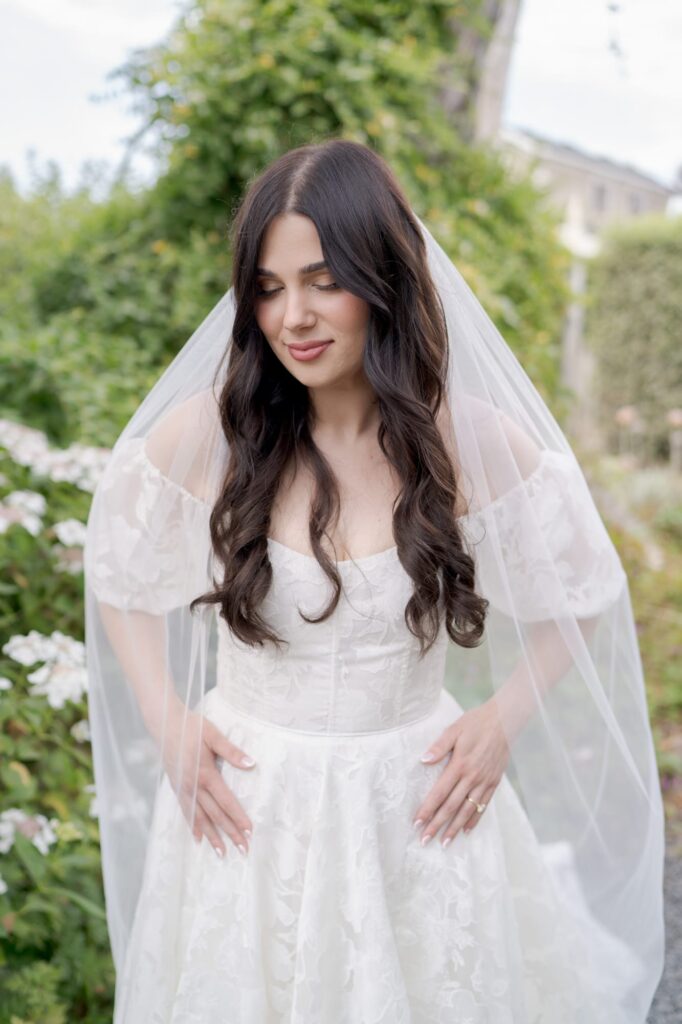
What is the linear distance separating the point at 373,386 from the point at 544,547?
0.49 metres

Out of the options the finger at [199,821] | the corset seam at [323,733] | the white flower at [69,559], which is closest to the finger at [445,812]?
the corset seam at [323,733]

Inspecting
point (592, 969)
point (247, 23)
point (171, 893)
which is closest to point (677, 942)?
point (592, 969)

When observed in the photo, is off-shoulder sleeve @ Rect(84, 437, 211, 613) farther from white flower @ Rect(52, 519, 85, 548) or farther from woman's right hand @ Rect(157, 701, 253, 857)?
white flower @ Rect(52, 519, 85, 548)

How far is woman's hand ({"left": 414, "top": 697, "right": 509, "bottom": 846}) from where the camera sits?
1.76 m

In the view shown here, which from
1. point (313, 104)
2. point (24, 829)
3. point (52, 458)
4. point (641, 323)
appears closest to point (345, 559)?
point (24, 829)

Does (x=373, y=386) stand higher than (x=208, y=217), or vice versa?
(x=373, y=386)

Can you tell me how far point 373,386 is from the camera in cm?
171

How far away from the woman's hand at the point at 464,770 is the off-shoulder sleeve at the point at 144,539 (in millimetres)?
575

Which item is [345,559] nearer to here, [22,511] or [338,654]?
[338,654]

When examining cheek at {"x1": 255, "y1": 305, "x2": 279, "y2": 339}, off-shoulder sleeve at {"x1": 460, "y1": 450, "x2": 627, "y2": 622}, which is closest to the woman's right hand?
off-shoulder sleeve at {"x1": 460, "y1": 450, "x2": 627, "y2": 622}

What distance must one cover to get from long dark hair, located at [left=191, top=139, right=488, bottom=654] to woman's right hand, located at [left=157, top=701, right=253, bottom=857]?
0.23 m

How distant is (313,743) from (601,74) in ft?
11.2

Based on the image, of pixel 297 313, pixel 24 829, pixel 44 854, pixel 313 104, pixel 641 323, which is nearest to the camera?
pixel 297 313

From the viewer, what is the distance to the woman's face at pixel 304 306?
1590mm
